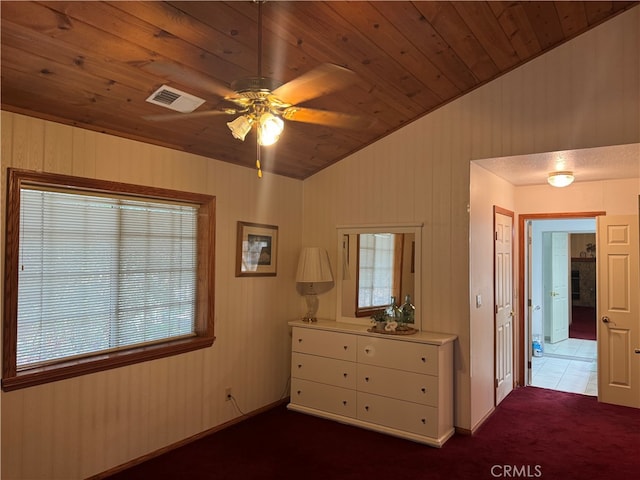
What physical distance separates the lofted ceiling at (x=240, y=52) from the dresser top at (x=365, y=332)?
1722mm

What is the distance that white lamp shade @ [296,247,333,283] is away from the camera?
4508 millimetres

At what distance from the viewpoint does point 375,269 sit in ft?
14.8

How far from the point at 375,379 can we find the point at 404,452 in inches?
25.1

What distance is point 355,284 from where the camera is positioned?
4.63 m

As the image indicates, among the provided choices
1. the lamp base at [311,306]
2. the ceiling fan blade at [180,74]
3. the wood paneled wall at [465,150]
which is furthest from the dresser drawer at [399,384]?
the ceiling fan blade at [180,74]

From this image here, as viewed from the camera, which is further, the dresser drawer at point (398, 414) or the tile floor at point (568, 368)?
the tile floor at point (568, 368)

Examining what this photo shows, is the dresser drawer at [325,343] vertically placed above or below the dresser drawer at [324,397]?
above

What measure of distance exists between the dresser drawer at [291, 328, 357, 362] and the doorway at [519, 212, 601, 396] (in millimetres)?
2452

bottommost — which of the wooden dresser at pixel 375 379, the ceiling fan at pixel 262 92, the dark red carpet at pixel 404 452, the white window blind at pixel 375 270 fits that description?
the dark red carpet at pixel 404 452

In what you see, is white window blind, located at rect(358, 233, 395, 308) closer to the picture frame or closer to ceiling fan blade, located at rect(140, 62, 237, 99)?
the picture frame

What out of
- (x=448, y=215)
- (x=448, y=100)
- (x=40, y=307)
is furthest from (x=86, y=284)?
(x=448, y=100)

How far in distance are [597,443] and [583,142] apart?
246cm

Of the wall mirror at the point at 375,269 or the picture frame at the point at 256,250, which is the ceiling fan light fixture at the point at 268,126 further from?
the wall mirror at the point at 375,269

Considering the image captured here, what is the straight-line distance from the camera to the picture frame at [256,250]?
165 inches
